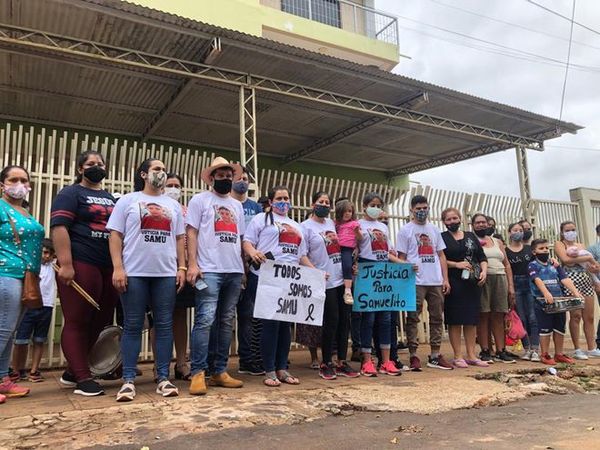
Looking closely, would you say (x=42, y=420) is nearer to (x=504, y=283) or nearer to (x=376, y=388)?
(x=376, y=388)

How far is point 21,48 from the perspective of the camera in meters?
7.66

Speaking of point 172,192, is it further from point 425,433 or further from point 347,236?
point 425,433

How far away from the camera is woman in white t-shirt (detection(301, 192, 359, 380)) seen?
15.8ft

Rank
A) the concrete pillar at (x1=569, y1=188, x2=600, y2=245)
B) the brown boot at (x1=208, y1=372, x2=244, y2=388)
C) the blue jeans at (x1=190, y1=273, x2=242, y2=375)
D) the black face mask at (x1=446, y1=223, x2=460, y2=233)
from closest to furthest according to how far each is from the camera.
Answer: the blue jeans at (x1=190, y1=273, x2=242, y2=375) → the brown boot at (x1=208, y1=372, x2=244, y2=388) → the black face mask at (x1=446, y1=223, x2=460, y2=233) → the concrete pillar at (x1=569, y1=188, x2=600, y2=245)

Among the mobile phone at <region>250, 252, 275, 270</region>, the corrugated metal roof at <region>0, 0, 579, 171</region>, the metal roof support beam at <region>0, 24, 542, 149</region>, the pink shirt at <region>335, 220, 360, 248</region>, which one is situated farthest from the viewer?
the corrugated metal roof at <region>0, 0, 579, 171</region>

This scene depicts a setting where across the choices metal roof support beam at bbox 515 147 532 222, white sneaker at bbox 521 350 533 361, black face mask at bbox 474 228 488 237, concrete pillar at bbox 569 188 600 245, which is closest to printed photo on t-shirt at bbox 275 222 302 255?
black face mask at bbox 474 228 488 237

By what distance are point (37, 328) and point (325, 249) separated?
302 centimetres

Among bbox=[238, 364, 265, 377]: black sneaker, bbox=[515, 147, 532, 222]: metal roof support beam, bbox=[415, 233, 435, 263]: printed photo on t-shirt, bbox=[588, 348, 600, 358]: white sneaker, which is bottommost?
bbox=[588, 348, 600, 358]: white sneaker

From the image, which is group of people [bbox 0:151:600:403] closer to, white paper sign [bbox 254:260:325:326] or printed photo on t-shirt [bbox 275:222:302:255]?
printed photo on t-shirt [bbox 275:222:302:255]

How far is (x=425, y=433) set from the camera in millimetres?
3047

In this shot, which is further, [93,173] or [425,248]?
[425,248]

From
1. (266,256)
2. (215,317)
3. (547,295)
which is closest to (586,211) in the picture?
(547,295)

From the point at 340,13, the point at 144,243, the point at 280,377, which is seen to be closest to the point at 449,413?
the point at 280,377

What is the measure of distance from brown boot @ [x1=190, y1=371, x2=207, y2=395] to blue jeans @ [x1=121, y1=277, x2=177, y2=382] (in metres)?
0.23
